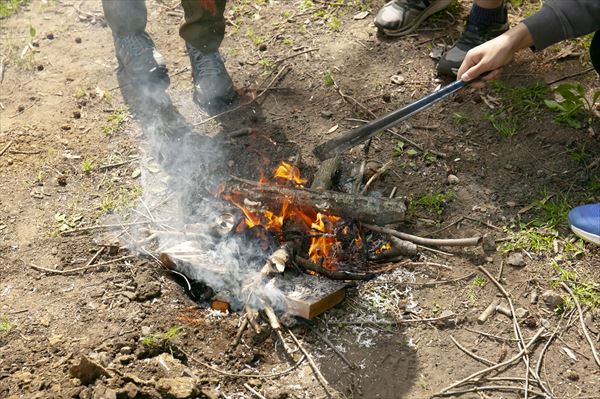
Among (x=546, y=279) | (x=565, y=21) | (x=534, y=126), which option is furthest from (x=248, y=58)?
(x=546, y=279)

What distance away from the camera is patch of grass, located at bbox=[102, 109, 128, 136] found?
4.63m

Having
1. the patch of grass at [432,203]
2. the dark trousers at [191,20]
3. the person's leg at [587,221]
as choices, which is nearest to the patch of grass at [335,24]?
the dark trousers at [191,20]

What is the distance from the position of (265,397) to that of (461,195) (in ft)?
5.67

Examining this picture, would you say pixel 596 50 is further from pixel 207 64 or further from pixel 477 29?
pixel 207 64

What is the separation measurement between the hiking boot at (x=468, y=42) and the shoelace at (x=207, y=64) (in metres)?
1.66

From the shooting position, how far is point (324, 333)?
3176 mm

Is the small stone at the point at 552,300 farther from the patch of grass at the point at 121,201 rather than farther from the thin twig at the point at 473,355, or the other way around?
the patch of grass at the point at 121,201

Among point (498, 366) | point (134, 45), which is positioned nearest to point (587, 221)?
point (498, 366)

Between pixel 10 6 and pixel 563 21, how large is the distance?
5.29 metres

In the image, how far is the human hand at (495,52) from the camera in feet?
10.5

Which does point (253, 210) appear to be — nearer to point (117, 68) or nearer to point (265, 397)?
point (265, 397)

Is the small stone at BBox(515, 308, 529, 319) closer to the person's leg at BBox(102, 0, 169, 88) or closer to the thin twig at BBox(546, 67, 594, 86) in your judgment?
the thin twig at BBox(546, 67, 594, 86)

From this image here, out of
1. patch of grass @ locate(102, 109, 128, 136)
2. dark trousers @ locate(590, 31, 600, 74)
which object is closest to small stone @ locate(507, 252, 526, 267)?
dark trousers @ locate(590, 31, 600, 74)

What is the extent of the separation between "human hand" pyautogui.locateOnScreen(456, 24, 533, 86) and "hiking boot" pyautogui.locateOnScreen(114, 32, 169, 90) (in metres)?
2.66
